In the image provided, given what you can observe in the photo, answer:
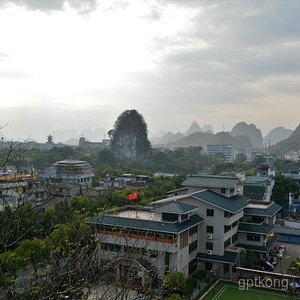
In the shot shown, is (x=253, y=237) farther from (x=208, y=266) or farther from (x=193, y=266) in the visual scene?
(x=193, y=266)

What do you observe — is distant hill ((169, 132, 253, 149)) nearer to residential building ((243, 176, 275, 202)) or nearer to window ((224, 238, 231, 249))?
residential building ((243, 176, 275, 202))

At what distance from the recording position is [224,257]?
15086 mm

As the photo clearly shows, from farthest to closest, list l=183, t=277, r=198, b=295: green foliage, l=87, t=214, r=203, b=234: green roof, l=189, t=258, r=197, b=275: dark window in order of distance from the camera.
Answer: l=189, t=258, r=197, b=275: dark window
l=87, t=214, r=203, b=234: green roof
l=183, t=277, r=198, b=295: green foliage

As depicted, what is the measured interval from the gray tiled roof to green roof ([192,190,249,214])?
538 mm

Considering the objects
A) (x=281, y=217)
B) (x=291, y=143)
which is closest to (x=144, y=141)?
(x=281, y=217)

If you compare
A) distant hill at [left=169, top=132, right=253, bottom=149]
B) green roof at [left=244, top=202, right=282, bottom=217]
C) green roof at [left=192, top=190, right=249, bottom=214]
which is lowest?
green roof at [left=244, top=202, right=282, bottom=217]

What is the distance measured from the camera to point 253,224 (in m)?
17.6

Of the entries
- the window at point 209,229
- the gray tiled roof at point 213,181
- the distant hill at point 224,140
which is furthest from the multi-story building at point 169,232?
the distant hill at point 224,140

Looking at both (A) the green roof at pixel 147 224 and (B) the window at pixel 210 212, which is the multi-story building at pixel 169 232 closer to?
(A) the green roof at pixel 147 224

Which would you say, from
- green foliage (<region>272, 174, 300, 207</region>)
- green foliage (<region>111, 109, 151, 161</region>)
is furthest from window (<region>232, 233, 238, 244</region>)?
green foliage (<region>111, 109, 151, 161</region>)

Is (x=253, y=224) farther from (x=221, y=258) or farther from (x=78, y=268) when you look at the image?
(x=78, y=268)

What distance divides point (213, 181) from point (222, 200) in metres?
1.46

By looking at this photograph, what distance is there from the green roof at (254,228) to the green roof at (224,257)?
2.36 metres

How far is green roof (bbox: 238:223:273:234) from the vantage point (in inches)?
674
